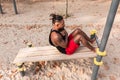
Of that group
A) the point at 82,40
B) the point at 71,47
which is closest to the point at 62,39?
the point at 71,47

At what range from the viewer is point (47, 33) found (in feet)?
20.1

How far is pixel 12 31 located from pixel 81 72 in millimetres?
3290

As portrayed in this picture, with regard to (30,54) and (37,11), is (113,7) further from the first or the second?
(37,11)

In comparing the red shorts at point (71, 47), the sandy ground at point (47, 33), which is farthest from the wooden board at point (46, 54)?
the sandy ground at point (47, 33)

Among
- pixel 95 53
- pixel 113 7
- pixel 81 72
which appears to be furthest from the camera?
pixel 81 72

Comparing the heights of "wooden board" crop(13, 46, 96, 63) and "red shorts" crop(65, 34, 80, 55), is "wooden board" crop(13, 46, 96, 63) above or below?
below

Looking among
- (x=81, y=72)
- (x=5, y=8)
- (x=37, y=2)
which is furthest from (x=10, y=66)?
(x=37, y=2)

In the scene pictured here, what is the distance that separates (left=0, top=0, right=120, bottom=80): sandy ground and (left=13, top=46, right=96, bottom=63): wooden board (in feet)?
1.49

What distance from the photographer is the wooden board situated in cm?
368

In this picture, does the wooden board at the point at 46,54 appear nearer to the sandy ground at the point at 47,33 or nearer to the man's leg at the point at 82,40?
the man's leg at the point at 82,40

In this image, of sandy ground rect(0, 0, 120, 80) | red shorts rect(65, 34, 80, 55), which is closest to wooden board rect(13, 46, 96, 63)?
red shorts rect(65, 34, 80, 55)

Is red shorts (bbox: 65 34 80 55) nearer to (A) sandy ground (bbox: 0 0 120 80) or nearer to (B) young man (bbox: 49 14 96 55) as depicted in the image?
(B) young man (bbox: 49 14 96 55)

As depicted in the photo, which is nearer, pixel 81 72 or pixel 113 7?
pixel 113 7

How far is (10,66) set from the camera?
4398 mm
